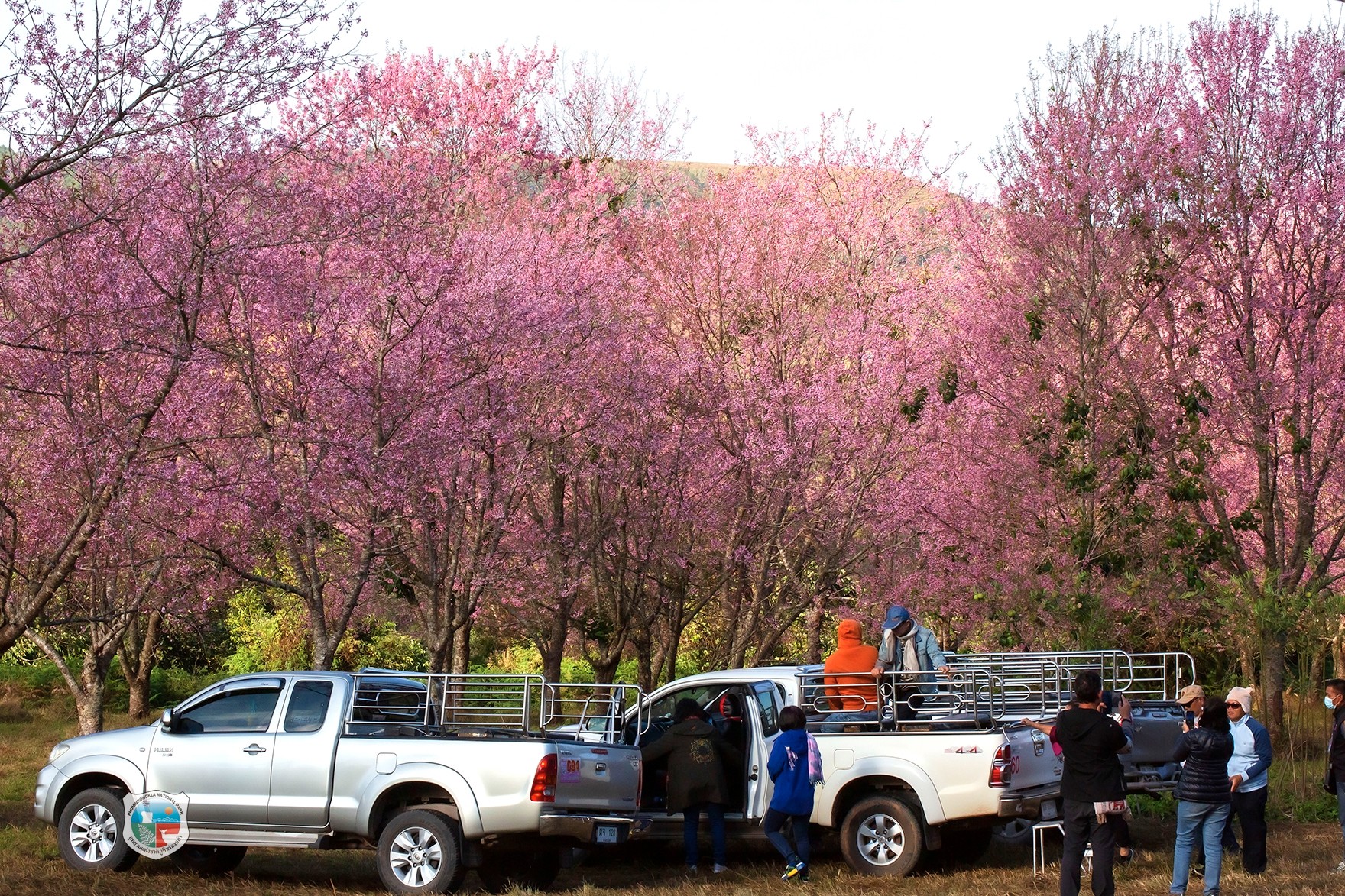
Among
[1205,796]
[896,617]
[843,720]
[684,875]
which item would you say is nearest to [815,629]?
[896,617]

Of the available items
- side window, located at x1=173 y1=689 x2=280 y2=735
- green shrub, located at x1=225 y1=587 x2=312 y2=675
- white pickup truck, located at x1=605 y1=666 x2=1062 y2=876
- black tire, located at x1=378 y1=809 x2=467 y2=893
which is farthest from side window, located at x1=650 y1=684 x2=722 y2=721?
green shrub, located at x1=225 y1=587 x2=312 y2=675

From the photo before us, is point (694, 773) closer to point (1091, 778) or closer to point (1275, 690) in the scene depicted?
point (1091, 778)

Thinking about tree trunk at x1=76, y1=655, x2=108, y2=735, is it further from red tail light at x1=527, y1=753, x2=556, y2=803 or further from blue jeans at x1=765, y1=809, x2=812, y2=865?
blue jeans at x1=765, y1=809, x2=812, y2=865

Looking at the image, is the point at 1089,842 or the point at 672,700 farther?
the point at 672,700

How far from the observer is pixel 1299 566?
18.8 meters

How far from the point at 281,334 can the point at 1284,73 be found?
42.3 ft

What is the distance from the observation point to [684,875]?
11680 millimetres

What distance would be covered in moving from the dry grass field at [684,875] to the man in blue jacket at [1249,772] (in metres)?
0.20

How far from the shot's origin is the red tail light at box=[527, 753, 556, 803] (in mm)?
10047

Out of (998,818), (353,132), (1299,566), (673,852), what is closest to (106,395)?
(353,132)

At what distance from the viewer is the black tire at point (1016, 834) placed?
13.0m

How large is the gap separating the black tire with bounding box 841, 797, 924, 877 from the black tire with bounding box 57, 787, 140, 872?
5.54m

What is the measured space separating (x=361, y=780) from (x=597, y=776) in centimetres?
171

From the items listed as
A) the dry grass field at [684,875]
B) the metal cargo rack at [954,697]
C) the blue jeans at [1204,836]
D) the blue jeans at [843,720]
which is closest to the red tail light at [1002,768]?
the metal cargo rack at [954,697]
